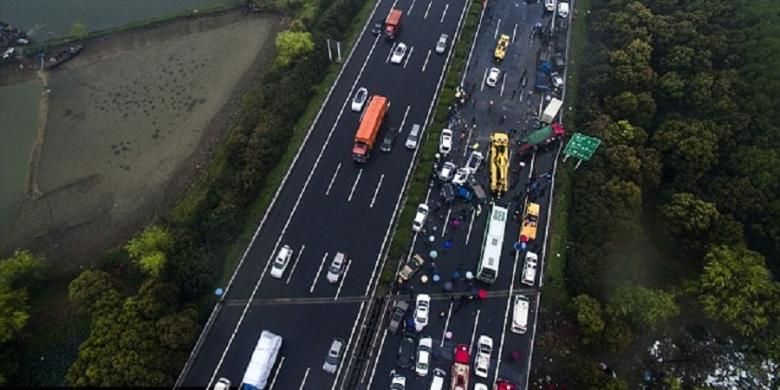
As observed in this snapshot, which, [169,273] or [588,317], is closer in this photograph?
[588,317]

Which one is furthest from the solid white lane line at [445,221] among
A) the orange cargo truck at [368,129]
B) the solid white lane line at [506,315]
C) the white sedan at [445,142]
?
the orange cargo truck at [368,129]

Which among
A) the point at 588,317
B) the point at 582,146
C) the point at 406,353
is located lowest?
the point at 406,353

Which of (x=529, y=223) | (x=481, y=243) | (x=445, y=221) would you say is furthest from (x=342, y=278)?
(x=529, y=223)

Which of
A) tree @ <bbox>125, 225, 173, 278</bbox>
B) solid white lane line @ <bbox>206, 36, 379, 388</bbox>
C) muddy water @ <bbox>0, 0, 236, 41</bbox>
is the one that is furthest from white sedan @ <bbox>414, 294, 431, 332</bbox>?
muddy water @ <bbox>0, 0, 236, 41</bbox>

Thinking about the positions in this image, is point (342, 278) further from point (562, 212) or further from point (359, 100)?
point (562, 212)

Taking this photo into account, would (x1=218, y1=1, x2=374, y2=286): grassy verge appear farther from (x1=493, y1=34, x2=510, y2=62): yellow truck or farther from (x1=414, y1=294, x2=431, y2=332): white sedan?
(x1=493, y1=34, x2=510, y2=62): yellow truck

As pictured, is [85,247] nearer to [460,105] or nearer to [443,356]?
[443,356]

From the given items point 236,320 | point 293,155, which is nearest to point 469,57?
point 293,155

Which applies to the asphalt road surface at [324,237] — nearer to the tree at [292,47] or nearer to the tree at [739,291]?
the tree at [292,47]

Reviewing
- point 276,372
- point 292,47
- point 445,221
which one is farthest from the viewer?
point 292,47
